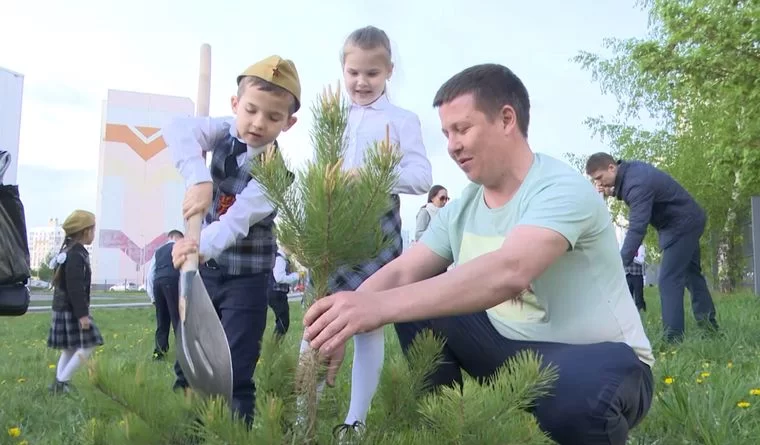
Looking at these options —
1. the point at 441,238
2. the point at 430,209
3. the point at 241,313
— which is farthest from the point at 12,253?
the point at 430,209

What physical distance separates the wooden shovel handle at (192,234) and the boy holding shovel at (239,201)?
0.5 inches

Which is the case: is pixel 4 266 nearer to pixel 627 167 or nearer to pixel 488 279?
pixel 488 279

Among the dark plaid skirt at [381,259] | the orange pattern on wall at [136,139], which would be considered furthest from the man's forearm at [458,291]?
the orange pattern on wall at [136,139]

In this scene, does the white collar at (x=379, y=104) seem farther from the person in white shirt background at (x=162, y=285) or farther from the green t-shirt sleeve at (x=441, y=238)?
the person in white shirt background at (x=162, y=285)

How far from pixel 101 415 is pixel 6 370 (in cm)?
397

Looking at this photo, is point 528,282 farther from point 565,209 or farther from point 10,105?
point 10,105

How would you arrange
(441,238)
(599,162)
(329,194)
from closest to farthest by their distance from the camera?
(329,194) → (441,238) → (599,162)

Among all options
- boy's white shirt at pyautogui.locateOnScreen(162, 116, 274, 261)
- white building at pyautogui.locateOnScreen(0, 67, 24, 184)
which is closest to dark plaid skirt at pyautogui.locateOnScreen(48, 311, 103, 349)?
boy's white shirt at pyautogui.locateOnScreen(162, 116, 274, 261)

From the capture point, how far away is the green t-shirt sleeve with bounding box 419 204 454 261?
2072mm

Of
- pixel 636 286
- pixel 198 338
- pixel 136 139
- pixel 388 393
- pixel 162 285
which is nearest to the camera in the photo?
pixel 388 393

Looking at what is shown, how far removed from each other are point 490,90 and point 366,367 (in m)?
0.94

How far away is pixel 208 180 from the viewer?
83.6 inches

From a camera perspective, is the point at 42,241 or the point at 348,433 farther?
the point at 42,241

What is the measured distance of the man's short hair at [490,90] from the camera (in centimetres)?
167
